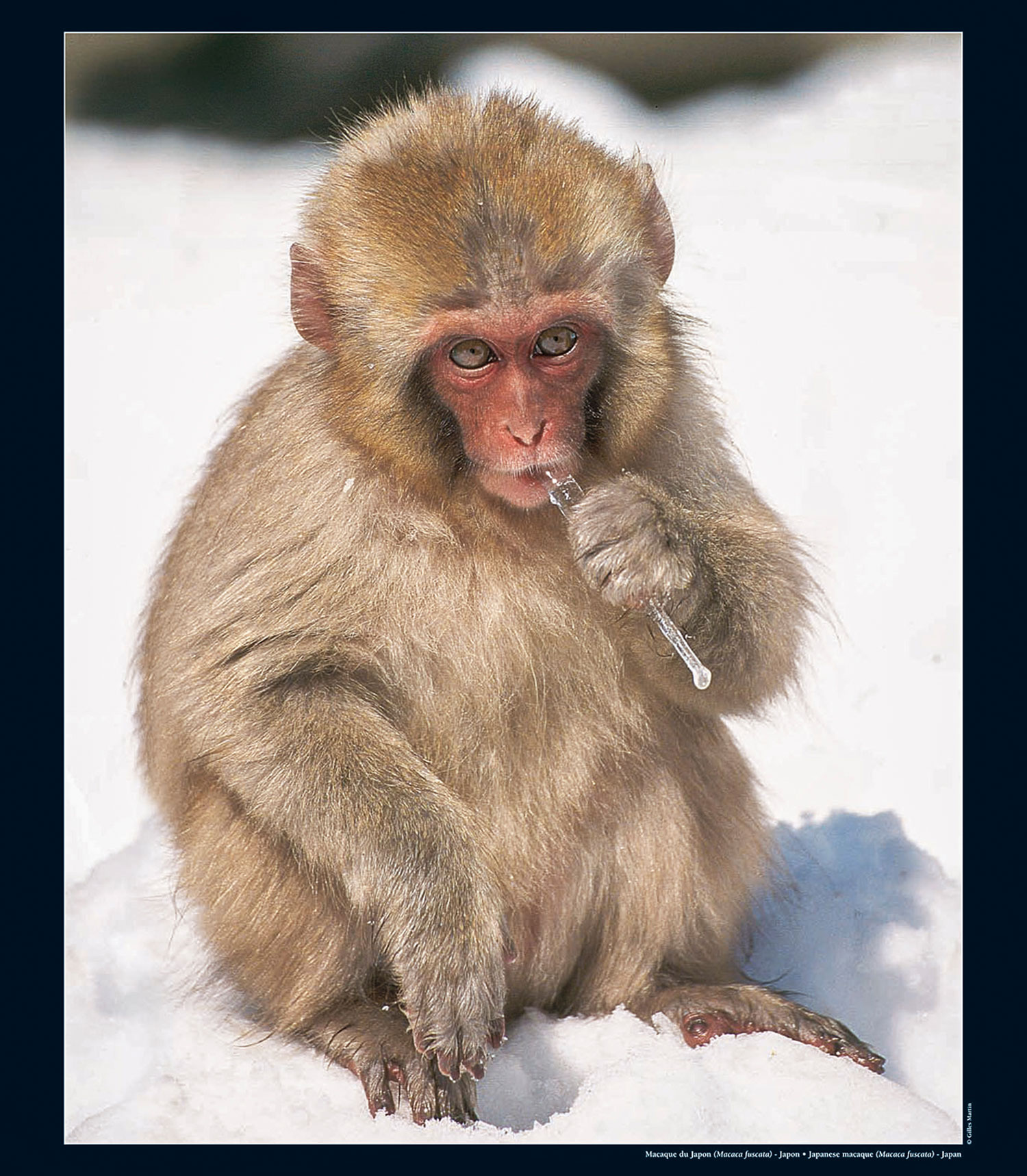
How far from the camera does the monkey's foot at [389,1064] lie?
161 inches

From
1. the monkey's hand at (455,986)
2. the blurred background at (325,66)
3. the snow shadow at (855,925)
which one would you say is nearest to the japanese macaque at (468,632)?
the monkey's hand at (455,986)

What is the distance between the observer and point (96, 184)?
183 inches

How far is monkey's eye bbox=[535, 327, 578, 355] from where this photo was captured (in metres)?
3.81

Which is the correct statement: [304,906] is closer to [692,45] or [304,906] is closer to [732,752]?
[732,752]

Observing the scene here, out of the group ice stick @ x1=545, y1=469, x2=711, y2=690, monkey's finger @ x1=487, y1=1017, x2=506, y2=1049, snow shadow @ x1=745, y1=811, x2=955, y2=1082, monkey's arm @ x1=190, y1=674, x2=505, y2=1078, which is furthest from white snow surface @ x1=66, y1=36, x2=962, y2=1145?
ice stick @ x1=545, y1=469, x2=711, y2=690

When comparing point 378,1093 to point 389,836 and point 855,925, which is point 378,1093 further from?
point 855,925

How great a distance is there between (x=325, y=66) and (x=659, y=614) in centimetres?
186

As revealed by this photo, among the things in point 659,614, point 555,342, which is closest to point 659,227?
point 555,342

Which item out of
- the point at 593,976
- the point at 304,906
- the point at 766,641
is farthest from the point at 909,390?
the point at 304,906

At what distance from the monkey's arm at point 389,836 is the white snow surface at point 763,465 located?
0.50 metres

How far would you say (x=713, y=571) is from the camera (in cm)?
401

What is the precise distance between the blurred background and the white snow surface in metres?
0.07

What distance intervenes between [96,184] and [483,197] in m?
1.42

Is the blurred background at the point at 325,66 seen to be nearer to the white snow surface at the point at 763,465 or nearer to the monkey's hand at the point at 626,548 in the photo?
the white snow surface at the point at 763,465
